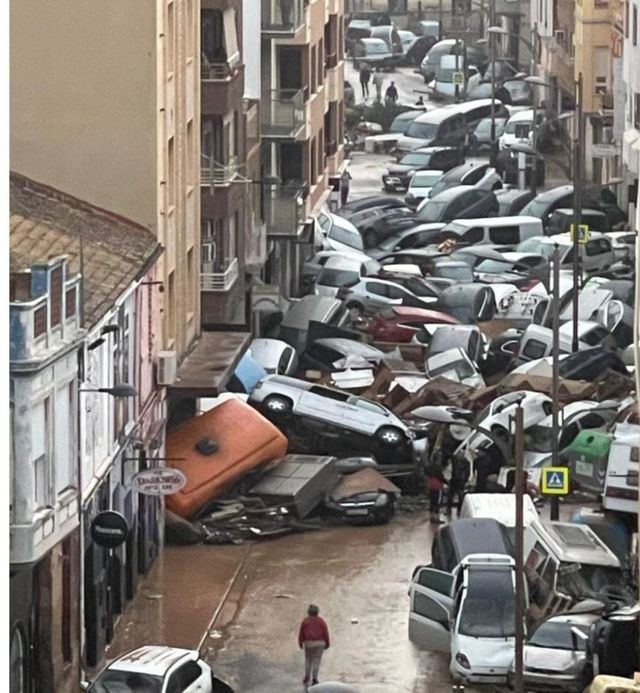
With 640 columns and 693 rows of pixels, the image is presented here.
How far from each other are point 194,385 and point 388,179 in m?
48.4

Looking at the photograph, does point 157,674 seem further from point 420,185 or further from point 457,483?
point 420,185

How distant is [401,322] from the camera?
176ft

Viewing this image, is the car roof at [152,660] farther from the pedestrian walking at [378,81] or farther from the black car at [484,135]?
the pedestrian walking at [378,81]

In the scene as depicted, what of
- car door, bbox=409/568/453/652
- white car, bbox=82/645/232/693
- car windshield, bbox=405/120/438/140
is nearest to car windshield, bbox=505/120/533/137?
car windshield, bbox=405/120/438/140

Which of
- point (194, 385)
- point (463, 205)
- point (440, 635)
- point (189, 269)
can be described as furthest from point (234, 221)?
point (463, 205)

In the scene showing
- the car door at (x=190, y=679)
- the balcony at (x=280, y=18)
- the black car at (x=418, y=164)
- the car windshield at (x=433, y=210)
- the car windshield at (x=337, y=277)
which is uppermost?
the balcony at (x=280, y=18)

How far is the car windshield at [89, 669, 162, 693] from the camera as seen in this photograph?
26.2m

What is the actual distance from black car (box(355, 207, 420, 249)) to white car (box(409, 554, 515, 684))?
3873cm

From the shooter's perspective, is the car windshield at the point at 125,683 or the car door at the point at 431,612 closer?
the car windshield at the point at 125,683

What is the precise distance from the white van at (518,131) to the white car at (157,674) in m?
57.8

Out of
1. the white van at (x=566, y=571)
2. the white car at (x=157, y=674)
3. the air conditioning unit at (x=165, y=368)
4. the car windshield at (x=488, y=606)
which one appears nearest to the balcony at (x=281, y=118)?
the air conditioning unit at (x=165, y=368)

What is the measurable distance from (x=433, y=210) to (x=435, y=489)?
3503 centimetres

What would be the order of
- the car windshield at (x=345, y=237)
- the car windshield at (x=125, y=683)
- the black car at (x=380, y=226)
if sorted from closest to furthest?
the car windshield at (x=125, y=683) < the car windshield at (x=345, y=237) < the black car at (x=380, y=226)

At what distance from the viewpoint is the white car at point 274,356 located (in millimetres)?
46812
